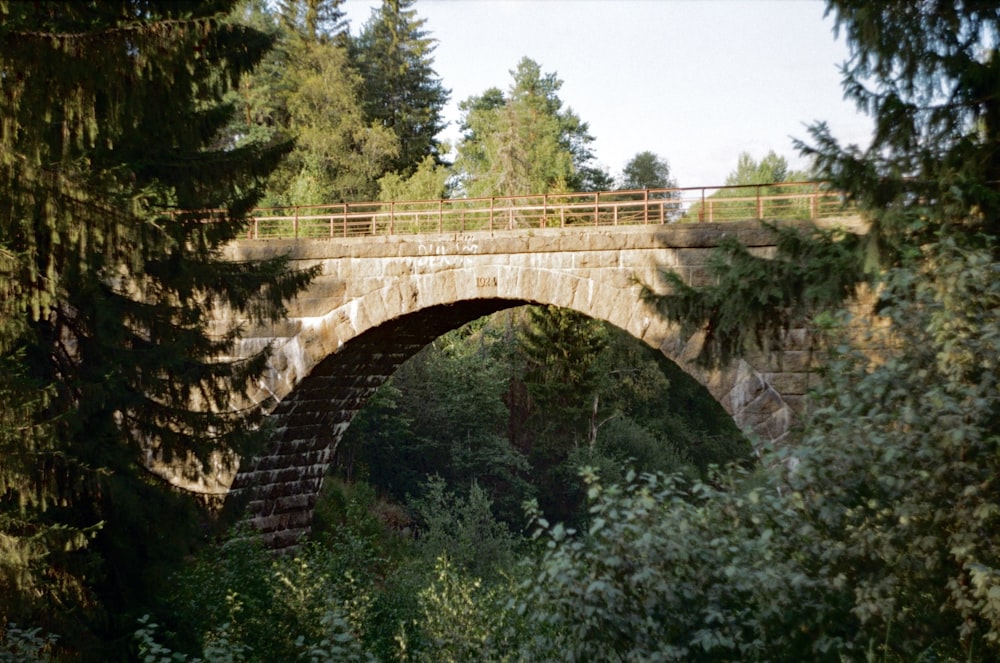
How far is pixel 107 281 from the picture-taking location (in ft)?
33.8

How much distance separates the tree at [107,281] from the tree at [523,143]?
2132 cm

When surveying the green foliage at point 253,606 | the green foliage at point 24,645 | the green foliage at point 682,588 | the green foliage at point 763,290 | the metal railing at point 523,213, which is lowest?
the green foliage at point 253,606

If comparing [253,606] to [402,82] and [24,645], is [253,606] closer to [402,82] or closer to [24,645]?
[24,645]

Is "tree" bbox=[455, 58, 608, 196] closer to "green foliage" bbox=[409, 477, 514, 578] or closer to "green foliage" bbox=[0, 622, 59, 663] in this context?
"green foliage" bbox=[409, 477, 514, 578]

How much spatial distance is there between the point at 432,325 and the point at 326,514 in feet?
20.7

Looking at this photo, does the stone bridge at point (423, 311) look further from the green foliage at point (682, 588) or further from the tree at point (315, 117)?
the tree at point (315, 117)

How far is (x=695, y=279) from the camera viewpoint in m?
13.0

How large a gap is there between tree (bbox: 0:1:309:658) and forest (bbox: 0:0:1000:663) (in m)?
0.03

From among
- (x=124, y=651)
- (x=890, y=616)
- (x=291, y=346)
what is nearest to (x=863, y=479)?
(x=890, y=616)

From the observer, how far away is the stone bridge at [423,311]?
12.6 metres

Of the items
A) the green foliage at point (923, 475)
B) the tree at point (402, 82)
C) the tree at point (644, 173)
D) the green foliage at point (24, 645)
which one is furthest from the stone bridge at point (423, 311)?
the tree at point (644, 173)

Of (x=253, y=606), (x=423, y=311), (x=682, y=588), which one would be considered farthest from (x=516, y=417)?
(x=682, y=588)

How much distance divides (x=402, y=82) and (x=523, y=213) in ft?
45.0

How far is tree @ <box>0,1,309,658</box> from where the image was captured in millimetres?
6996
